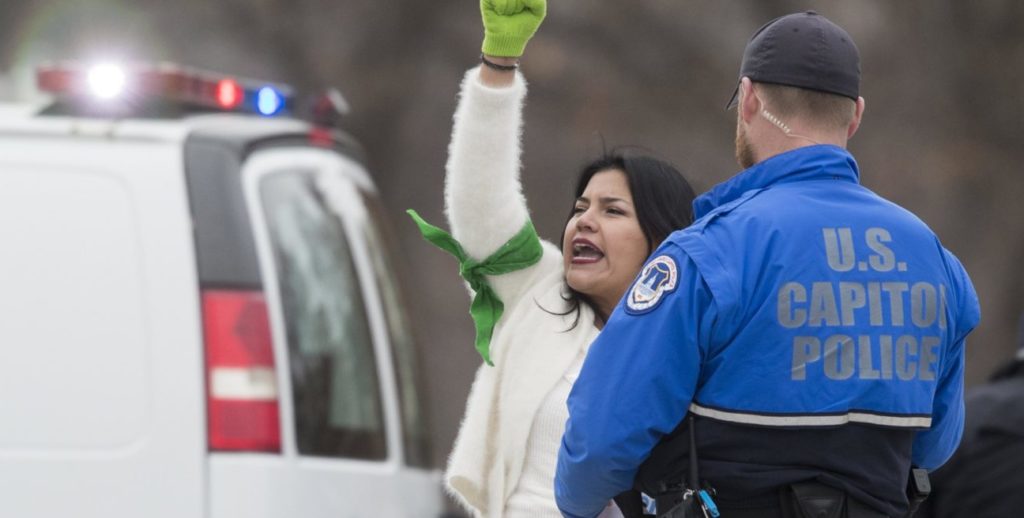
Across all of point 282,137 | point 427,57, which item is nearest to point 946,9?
point 427,57

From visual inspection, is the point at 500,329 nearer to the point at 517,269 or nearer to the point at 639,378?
the point at 517,269

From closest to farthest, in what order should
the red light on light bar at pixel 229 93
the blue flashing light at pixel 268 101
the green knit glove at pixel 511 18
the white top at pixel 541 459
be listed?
the green knit glove at pixel 511 18 → the white top at pixel 541 459 → the red light on light bar at pixel 229 93 → the blue flashing light at pixel 268 101

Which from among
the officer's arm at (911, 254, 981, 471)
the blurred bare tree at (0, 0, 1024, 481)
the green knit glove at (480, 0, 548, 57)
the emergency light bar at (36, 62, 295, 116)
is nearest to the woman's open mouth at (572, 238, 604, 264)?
the green knit glove at (480, 0, 548, 57)

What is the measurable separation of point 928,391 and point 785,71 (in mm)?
623

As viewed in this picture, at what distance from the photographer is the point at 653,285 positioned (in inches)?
120

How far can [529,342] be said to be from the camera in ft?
12.2

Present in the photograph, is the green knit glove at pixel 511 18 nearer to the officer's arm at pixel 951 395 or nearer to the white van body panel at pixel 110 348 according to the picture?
the white van body panel at pixel 110 348

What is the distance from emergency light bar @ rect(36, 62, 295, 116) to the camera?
3.93 meters

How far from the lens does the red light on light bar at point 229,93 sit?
4281 millimetres

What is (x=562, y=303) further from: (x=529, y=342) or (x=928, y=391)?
(x=928, y=391)

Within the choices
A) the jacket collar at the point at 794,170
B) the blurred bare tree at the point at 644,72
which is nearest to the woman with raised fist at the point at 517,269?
the jacket collar at the point at 794,170

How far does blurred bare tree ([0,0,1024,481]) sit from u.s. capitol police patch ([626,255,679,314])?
315 inches

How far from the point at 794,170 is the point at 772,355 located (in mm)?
364

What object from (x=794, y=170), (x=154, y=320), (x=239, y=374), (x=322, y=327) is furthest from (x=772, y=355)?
(x=322, y=327)
